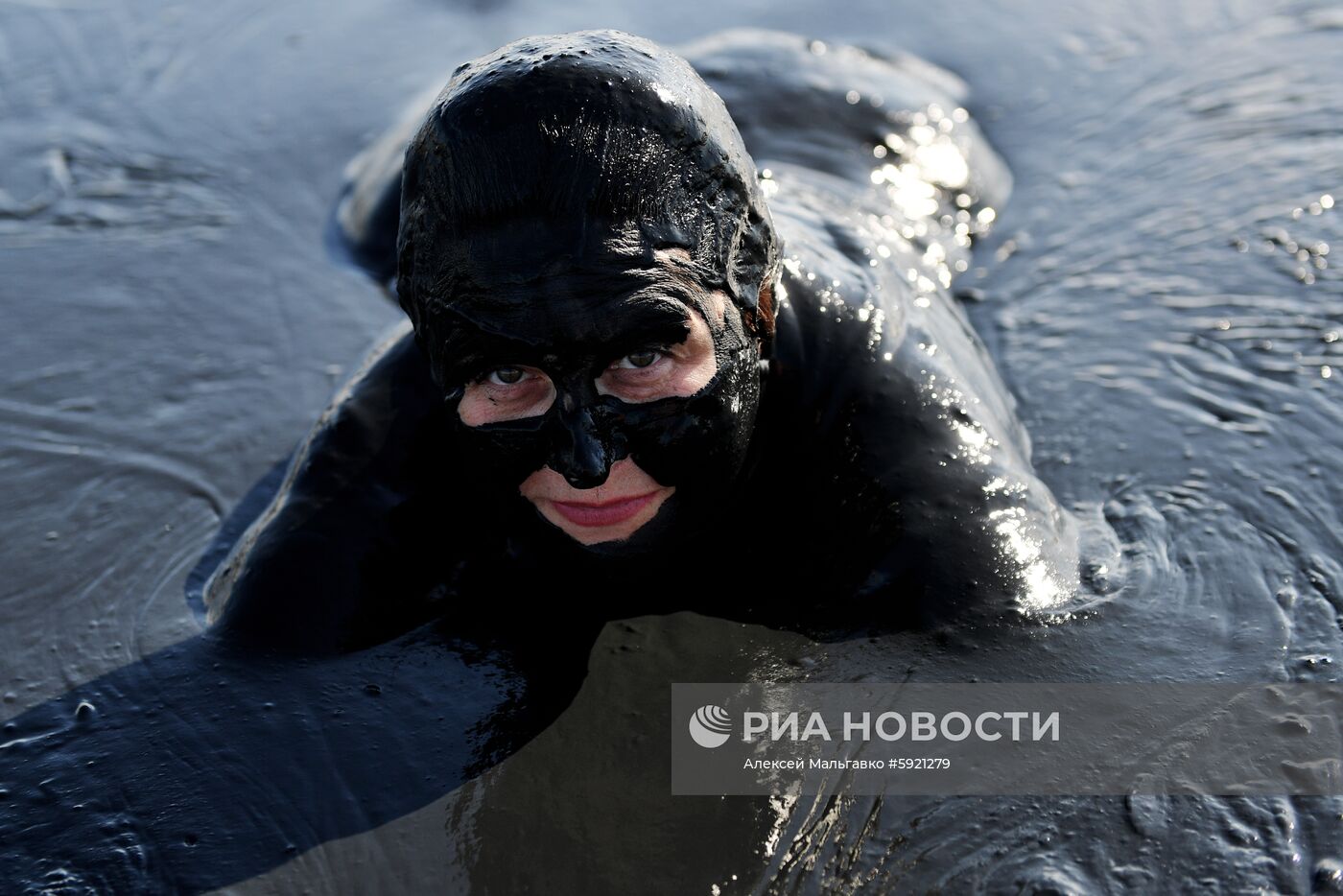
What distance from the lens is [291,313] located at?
18.2 ft

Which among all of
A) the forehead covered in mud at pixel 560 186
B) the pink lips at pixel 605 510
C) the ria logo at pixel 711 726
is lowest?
the ria logo at pixel 711 726

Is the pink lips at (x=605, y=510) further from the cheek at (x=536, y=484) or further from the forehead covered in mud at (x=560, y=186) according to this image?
the forehead covered in mud at (x=560, y=186)

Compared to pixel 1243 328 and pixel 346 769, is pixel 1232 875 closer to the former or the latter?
pixel 346 769

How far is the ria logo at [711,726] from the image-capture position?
3494 mm

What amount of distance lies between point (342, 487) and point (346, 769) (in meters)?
0.76

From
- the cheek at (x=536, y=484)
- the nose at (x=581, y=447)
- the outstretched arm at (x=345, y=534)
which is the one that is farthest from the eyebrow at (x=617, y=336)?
the outstretched arm at (x=345, y=534)

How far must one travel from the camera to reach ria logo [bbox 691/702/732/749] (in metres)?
3.49

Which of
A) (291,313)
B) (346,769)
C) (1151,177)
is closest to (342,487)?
(346,769)

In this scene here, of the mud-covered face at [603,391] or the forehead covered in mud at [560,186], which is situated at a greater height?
the forehead covered in mud at [560,186]

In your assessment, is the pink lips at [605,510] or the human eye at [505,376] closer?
the human eye at [505,376]

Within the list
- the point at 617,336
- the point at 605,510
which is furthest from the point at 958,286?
the point at 617,336

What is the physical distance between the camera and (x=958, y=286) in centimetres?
549

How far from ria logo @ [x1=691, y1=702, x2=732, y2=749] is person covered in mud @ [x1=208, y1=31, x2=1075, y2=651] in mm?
351

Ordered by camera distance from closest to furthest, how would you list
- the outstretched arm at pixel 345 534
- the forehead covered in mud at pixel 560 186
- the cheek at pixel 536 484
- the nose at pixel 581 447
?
the forehead covered in mud at pixel 560 186, the nose at pixel 581 447, the cheek at pixel 536 484, the outstretched arm at pixel 345 534
